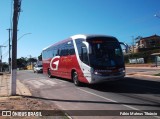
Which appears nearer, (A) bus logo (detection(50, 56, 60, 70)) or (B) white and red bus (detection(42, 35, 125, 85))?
(B) white and red bus (detection(42, 35, 125, 85))

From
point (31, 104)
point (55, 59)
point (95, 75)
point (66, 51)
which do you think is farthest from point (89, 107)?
point (55, 59)

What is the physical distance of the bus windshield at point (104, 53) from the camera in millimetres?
16328

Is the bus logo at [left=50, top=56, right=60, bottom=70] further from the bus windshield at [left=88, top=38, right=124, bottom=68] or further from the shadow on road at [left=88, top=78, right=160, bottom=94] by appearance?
the bus windshield at [left=88, top=38, right=124, bottom=68]

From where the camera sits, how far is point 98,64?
1627 centimetres

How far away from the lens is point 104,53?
16.6 meters

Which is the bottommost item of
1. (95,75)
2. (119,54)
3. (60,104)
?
(60,104)

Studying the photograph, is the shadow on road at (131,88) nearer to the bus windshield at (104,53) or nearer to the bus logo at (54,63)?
the bus windshield at (104,53)

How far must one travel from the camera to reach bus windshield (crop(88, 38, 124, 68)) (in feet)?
53.6

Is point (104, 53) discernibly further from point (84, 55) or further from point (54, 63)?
point (54, 63)

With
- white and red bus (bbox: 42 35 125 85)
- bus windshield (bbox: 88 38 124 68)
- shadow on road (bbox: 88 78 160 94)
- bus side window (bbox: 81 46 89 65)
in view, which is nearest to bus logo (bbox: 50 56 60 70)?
white and red bus (bbox: 42 35 125 85)

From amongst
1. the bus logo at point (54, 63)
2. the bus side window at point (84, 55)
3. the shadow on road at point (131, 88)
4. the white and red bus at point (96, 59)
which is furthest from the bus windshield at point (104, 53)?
the bus logo at point (54, 63)

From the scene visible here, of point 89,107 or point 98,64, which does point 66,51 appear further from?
point 89,107

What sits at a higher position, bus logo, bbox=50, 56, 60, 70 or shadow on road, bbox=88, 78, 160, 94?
bus logo, bbox=50, 56, 60, 70

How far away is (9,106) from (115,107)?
4.16 meters
